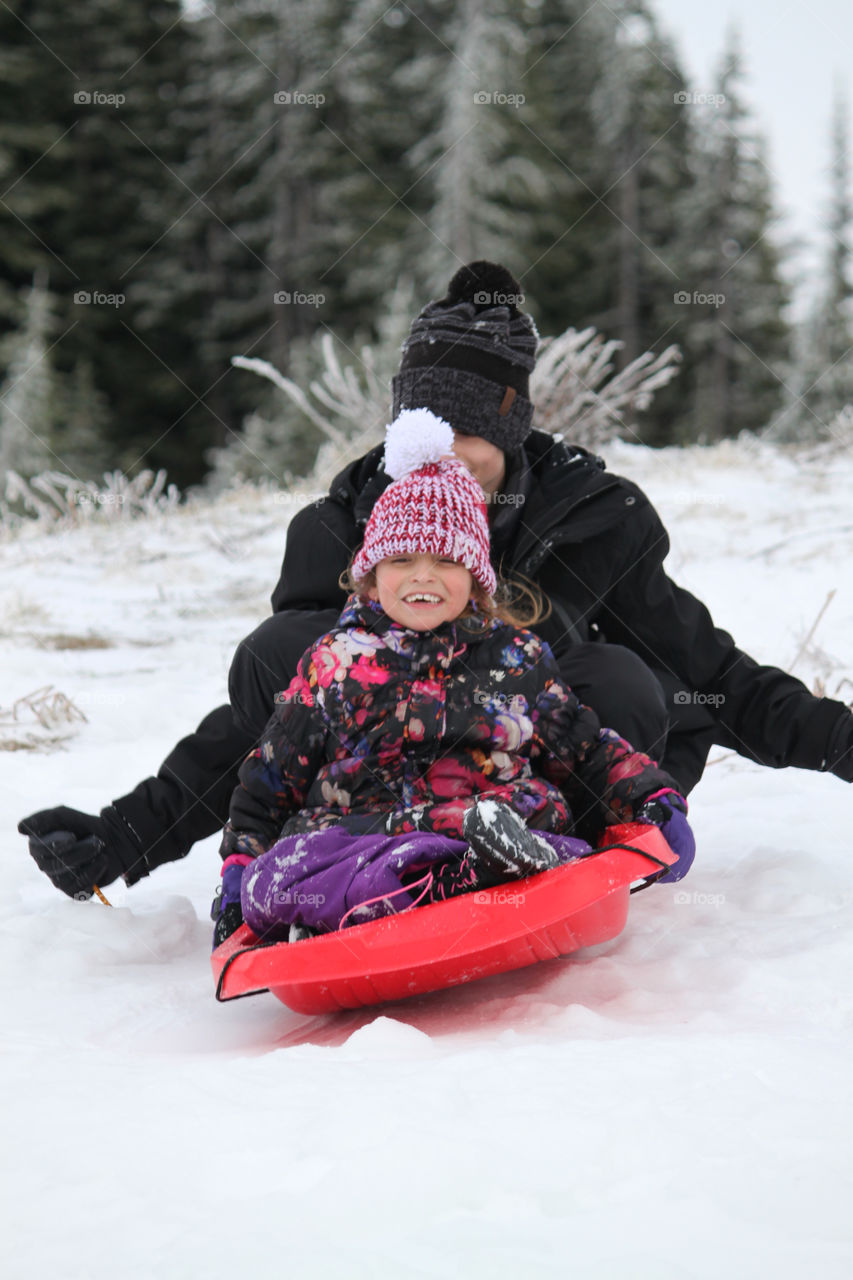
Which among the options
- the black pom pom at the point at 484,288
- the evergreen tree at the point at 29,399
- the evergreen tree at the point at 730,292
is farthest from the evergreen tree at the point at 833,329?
the black pom pom at the point at 484,288

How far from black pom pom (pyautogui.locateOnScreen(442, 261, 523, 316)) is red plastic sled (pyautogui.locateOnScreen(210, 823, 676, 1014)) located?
1.19 meters

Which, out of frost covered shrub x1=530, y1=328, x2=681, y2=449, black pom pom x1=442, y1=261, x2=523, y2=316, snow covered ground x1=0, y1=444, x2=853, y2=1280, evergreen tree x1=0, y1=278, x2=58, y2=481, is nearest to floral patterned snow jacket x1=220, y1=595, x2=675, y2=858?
snow covered ground x1=0, y1=444, x2=853, y2=1280

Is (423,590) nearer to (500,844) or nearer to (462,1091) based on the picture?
(500,844)

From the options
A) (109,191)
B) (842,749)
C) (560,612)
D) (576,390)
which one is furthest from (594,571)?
(109,191)

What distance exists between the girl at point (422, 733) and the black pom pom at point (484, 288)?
1.66 ft

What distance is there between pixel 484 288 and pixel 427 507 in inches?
27.1

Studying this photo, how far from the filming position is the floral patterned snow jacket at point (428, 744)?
1.75 meters

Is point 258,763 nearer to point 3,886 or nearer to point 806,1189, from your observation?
point 3,886

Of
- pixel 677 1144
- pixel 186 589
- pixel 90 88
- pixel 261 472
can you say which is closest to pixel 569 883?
pixel 677 1144

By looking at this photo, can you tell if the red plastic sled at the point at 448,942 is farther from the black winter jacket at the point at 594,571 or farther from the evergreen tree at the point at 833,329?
the evergreen tree at the point at 833,329

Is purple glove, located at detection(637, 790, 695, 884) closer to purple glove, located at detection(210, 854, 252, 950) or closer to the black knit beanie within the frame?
purple glove, located at detection(210, 854, 252, 950)

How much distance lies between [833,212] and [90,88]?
1106 cm

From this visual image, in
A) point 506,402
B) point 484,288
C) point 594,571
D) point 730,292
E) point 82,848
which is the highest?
point 730,292

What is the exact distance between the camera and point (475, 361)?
2.23 m
